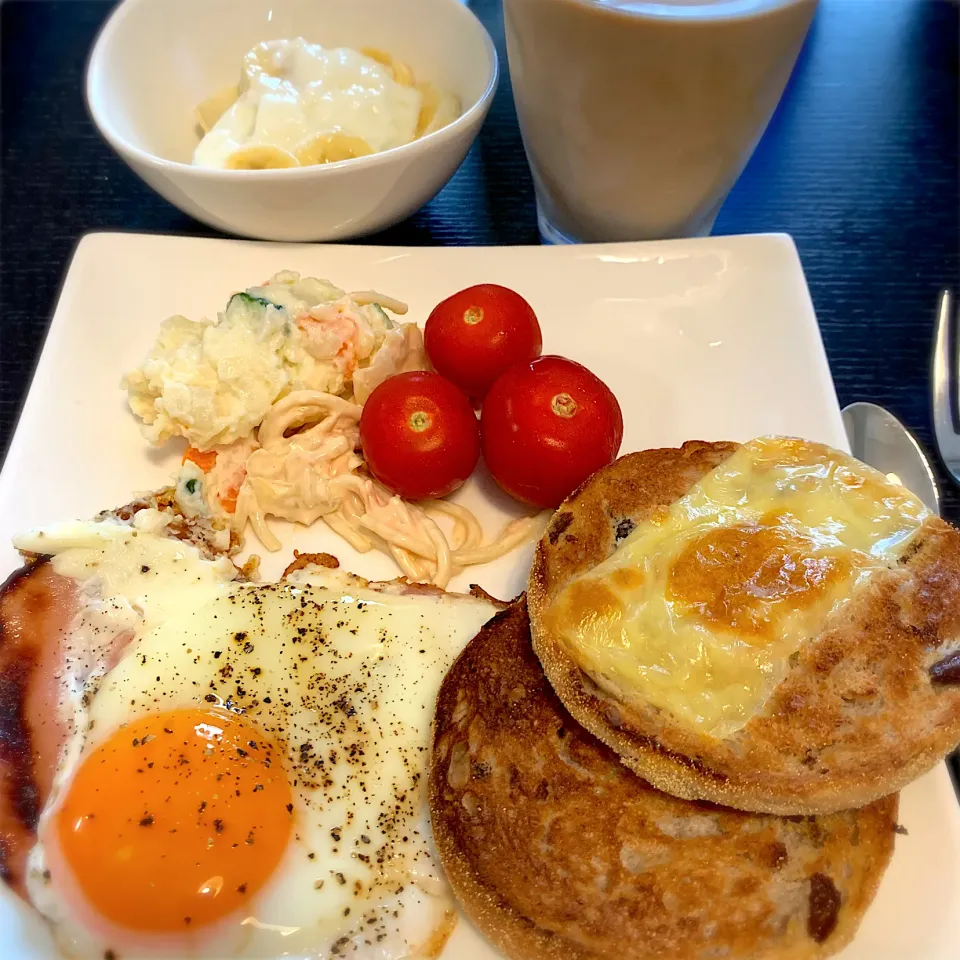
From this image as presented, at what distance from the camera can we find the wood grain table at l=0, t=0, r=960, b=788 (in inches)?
119

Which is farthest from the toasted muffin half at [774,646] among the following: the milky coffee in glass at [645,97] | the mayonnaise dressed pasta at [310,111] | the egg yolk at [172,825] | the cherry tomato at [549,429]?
the mayonnaise dressed pasta at [310,111]

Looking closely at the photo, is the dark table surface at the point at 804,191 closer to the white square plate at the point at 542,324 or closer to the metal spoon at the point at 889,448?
the metal spoon at the point at 889,448

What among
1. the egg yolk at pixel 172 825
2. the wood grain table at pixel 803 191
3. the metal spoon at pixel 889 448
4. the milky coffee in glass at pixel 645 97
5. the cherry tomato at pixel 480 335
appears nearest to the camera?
the egg yolk at pixel 172 825

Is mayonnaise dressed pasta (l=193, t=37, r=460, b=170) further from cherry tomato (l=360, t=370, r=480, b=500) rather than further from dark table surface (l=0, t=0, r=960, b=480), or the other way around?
cherry tomato (l=360, t=370, r=480, b=500)

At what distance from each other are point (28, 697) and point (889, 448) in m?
2.67

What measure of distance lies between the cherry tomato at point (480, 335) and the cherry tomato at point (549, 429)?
148mm

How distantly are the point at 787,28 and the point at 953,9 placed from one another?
3.01m

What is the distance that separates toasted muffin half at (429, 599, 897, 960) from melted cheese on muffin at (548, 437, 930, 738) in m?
0.22

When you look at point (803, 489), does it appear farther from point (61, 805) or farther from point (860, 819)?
point (61, 805)

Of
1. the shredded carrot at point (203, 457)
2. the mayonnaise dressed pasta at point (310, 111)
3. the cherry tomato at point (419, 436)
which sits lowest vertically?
the shredded carrot at point (203, 457)

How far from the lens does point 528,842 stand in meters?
1.64

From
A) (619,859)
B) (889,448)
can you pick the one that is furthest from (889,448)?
(619,859)

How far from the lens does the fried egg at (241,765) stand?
1729mm

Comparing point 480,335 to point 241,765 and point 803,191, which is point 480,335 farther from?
point 803,191
